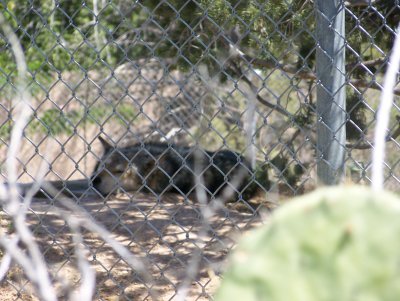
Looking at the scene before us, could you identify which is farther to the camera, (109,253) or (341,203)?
(109,253)

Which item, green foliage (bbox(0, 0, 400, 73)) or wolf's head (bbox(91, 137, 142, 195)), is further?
wolf's head (bbox(91, 137, 142, 195))

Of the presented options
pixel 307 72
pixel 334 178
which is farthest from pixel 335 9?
pixel 307 72

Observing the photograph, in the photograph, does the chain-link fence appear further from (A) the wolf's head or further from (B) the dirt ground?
(A) the wolf's head

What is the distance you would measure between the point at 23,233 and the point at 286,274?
1.79 feet

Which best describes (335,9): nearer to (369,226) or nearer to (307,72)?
(307,72)

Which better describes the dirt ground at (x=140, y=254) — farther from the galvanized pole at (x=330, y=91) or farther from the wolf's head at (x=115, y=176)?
the wolf's head at (x=115, y=176)

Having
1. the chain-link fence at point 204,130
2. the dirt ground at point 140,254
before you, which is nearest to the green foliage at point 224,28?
the chain-link fence at point 204,130

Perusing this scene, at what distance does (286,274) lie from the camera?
136 cm

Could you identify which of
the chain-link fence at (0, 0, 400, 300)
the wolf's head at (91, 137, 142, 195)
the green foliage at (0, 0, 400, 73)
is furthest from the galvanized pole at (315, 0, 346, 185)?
the wolf's head at (91, 137, 142, 195)

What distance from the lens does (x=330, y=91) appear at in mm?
3277

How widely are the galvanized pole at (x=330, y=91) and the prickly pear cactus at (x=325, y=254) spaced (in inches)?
75.0

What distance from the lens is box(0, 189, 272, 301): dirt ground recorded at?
362 centimetres

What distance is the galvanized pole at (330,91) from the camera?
127 inches

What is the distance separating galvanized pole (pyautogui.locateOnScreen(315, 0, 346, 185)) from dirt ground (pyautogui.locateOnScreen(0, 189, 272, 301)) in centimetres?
53
